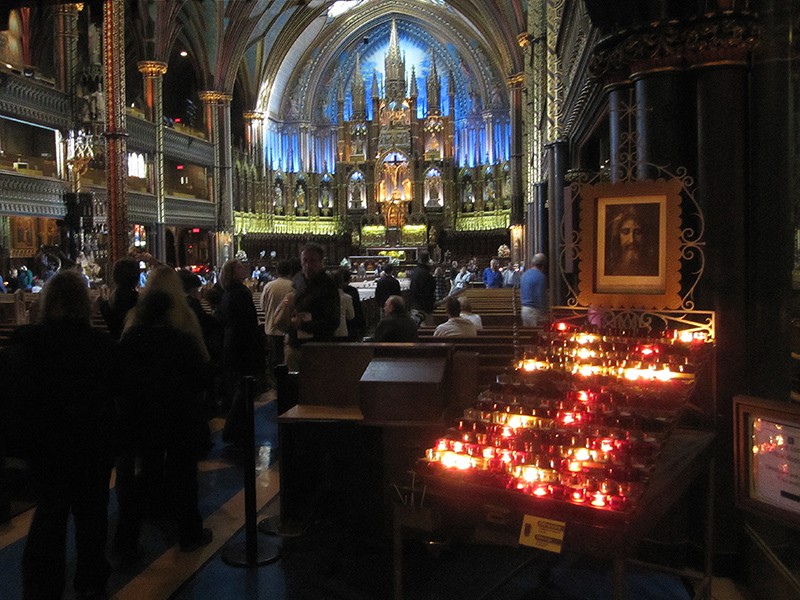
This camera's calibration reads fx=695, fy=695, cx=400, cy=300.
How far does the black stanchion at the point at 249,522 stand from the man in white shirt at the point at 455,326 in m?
2.61

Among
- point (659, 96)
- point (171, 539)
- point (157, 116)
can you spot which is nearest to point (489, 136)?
point (157, 116)

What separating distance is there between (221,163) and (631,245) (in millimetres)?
26165

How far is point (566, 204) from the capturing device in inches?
181

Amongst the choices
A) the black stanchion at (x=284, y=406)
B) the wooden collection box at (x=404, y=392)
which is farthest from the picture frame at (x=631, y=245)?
the black stanchion at (x=284, y=406)

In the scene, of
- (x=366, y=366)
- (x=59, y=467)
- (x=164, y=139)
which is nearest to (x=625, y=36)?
(x=366, y=366)

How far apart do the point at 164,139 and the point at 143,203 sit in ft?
9.28

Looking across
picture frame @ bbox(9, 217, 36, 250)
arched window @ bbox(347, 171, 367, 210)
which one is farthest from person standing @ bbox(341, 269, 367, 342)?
arched window @ bbox(347, 171, 367, 210)

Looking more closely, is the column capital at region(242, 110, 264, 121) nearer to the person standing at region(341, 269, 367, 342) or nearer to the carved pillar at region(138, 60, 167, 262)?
the carved pillar at region(138, 60, 167, 262)

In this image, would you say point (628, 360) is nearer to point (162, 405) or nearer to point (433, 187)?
point (162, 405)

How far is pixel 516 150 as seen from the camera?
2727 centimetres

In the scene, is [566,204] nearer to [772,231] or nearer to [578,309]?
[578,309]

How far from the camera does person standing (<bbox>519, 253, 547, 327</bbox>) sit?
8.26m

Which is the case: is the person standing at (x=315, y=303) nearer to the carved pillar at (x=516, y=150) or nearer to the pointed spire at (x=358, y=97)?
the carved pillar at (x=516, y=150)

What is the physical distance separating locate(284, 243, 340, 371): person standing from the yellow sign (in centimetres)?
339
